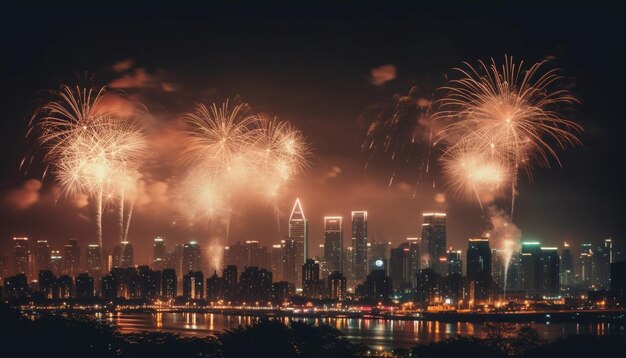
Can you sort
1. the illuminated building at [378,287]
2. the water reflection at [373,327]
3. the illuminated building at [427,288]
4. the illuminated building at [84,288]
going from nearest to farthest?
the water reflection at [373,327]
the illuminated building at [84,288]
the illuminated building at [427,288]
the illuminated building at [378,287]

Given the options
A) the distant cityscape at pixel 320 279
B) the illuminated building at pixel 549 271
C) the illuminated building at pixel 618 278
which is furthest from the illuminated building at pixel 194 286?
the illuminated building at pixel 549 271

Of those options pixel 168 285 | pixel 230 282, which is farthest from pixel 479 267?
pixel 168 285

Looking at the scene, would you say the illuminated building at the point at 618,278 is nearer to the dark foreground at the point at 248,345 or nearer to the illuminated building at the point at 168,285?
the illuminated building at the point at 168,285

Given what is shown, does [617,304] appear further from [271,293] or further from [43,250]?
[43,250]

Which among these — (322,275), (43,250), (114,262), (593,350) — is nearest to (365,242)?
(322,275)

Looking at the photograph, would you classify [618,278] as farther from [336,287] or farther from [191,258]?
[191,258]

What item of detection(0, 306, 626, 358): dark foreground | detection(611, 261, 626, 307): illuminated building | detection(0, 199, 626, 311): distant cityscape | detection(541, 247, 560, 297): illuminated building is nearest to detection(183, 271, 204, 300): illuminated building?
detection(0, 199, 626, 311): distant cityscape
